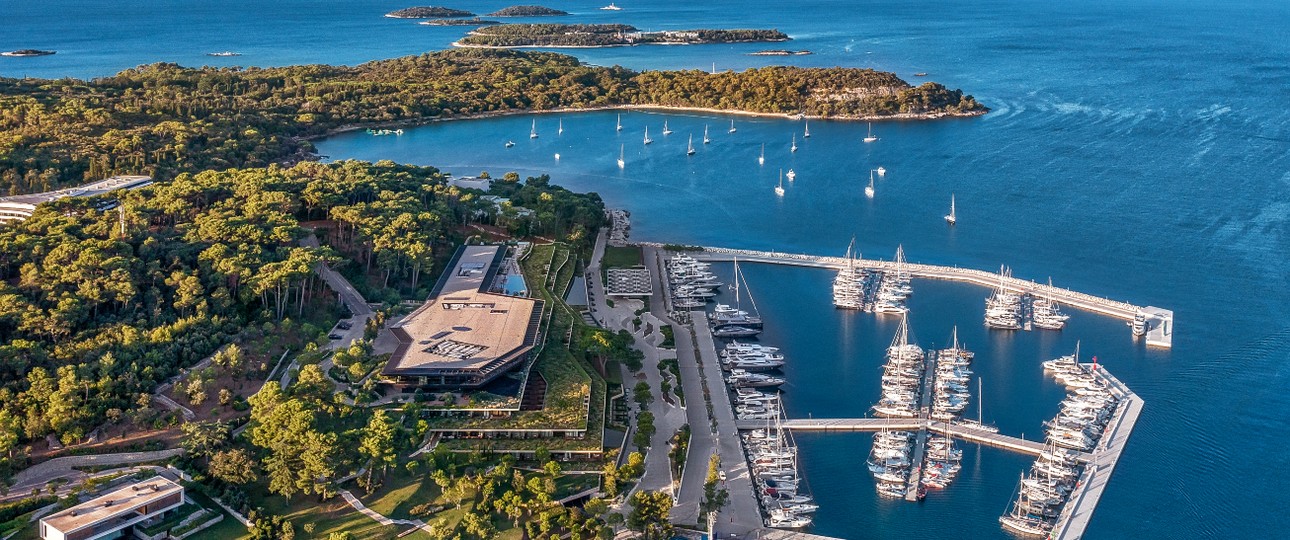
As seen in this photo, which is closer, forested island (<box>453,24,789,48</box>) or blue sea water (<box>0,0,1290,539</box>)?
blue sea water (<box>0,0,1290,539</box>)

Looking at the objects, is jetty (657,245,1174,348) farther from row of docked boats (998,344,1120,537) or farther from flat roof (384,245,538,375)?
flat roof (384,245,538,375)

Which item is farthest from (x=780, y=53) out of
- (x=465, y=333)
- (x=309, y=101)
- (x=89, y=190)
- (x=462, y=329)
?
(x=465, y=333)

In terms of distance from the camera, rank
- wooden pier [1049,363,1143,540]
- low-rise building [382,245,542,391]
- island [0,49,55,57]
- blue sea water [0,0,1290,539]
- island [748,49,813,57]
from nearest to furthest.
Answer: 1. wooden pier [1049,363,1143,540]
2. blue sea water [0,0,1290,539]
3. low-rise building [382,245,542,391]
4. island [0,49,55,57]
5. island [748,49,813,57]

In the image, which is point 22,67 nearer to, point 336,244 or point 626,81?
point 626,81

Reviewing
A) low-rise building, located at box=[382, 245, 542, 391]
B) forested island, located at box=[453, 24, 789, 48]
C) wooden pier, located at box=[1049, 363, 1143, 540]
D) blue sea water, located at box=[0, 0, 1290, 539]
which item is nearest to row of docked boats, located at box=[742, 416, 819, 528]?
blue sea water, located at box=[0, 0, 1290, 539]

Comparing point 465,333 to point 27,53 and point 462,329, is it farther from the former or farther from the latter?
point 27,53

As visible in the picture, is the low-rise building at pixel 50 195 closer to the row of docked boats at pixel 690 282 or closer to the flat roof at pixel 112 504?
the flat roof at pixel 112 504
